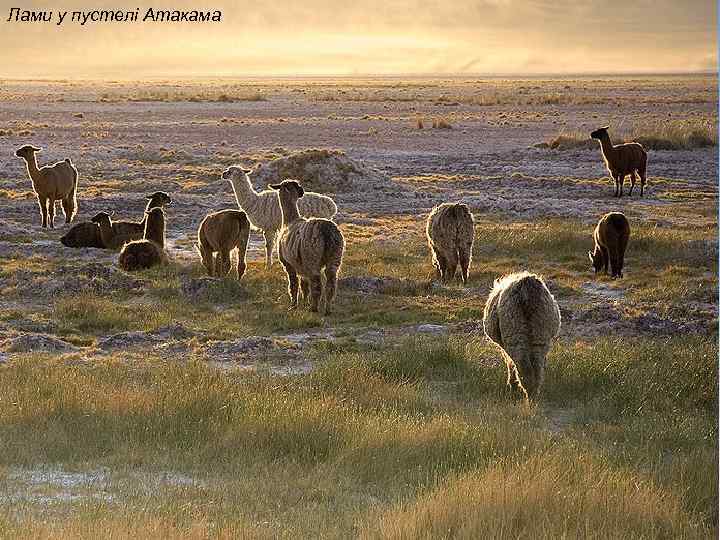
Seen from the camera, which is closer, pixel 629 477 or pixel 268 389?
pixel 629 477

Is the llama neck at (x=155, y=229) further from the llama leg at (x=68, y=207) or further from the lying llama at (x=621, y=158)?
the lying llama at (x=621, y=158)

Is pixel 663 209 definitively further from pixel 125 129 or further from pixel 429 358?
pixel 125 129

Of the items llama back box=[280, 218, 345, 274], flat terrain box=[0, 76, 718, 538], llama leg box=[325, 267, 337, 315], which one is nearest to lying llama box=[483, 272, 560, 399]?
flat terrain box=[0, 76, 718, 538]

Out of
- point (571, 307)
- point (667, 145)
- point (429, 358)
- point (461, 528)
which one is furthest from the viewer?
point (667, 145)

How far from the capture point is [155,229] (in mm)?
16609

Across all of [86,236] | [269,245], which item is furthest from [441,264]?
[86,236]

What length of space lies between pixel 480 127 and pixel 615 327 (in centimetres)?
4086

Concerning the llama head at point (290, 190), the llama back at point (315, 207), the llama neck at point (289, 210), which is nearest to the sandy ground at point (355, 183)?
the llama back at point (315, 207)

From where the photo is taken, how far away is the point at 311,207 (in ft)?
55.9

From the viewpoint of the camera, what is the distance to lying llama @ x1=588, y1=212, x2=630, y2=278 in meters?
14.7

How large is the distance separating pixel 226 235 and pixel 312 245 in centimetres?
276

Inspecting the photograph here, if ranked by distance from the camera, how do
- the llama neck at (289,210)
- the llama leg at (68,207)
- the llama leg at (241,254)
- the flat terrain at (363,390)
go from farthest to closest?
the llama leg at (68,207) → the llama leg at (241,254) → the llama neck at (289,210) → the flat terrain at (363,390)

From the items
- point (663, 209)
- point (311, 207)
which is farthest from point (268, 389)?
point (663, 209)

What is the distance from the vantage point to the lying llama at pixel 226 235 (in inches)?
579
